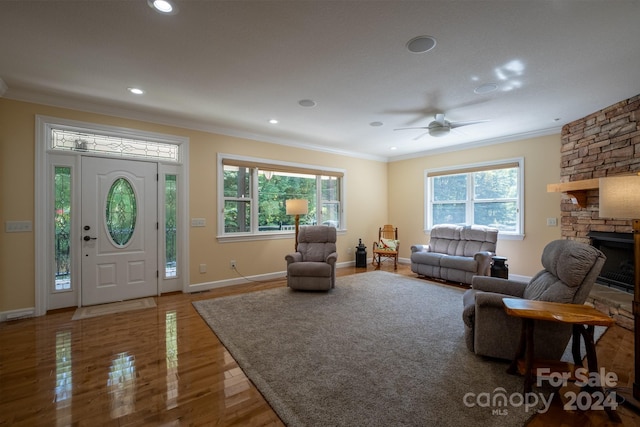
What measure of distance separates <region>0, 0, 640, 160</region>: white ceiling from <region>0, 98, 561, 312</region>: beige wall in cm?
50

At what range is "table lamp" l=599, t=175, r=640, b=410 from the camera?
1836 millimetres

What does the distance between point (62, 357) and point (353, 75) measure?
149 inches

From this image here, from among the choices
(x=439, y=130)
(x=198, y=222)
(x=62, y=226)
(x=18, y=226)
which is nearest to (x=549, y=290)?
(x=439, y=130)

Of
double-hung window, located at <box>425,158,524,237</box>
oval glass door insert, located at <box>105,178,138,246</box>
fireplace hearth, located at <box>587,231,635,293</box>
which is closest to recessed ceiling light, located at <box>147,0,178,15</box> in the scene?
oval glass door insert, located at <box>105,178,138,246</box>

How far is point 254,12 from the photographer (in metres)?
2.01

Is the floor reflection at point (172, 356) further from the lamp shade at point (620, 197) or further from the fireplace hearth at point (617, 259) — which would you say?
the fireplace hearth at point (617, 259)

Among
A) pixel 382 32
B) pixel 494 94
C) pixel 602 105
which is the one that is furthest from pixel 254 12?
pixel 602 105

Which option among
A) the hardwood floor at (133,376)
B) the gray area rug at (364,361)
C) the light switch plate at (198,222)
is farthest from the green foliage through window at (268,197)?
the hardwood floor at (133,376)

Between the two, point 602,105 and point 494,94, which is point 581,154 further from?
point 494,94

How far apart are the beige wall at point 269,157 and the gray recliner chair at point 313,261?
0.80 metres

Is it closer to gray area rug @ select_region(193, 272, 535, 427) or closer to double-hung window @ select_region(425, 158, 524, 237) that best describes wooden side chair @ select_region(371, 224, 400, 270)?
double-hung window @ select_region(425, 158, 524, 237)

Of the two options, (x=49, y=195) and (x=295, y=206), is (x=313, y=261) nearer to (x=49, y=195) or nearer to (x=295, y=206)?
(x=295, y=206)

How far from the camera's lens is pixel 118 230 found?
3.98 meters

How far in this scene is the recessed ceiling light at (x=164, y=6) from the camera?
1.91 metres
